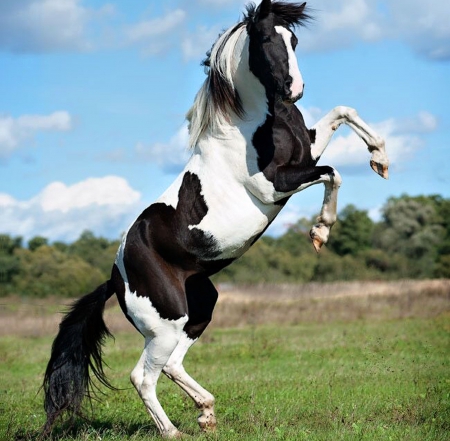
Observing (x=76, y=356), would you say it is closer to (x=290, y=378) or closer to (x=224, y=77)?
(x=224, y=77)

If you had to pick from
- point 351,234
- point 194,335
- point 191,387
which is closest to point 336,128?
point 194,335

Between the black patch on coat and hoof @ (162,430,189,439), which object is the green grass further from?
the black patch on coat

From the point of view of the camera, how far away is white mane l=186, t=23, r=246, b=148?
21.2ft

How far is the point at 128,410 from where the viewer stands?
804 cm

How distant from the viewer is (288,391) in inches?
328

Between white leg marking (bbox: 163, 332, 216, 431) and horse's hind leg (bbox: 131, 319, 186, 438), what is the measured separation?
0.22 meters

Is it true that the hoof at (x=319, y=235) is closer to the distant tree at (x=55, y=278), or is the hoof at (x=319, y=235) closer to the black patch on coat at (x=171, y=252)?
the black patch on coat at (x=171, y=252)

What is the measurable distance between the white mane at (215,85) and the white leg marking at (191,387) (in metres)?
1.82

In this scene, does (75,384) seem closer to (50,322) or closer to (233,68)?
(233,68)

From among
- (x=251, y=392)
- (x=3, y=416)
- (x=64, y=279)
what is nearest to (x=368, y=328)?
(x=251, y=392)

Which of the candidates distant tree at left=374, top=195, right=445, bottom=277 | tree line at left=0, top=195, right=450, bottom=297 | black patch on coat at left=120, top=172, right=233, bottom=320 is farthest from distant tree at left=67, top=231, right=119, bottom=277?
black patch on coat at left=120, top=172, right=233, bottom=320

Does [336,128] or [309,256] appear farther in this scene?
[309,256]

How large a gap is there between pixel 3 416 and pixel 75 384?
127 centimetres

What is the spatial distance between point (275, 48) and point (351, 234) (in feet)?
152
